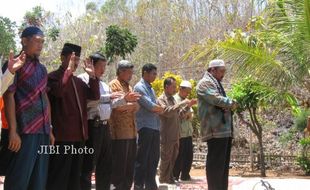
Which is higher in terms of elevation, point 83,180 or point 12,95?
point 12,95

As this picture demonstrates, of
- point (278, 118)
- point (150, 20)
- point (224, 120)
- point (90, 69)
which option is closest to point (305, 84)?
point (224, 120)

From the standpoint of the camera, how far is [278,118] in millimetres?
15359

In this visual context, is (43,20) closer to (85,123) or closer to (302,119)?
(302,119)

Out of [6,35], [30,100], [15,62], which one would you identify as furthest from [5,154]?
[6,35]

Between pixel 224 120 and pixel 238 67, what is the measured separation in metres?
2.92

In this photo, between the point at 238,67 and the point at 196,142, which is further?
the point at 196,142

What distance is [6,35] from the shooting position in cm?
1958

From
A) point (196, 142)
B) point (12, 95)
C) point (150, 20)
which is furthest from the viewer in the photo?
point (150, 20)

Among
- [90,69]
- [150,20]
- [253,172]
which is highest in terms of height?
[150,20]

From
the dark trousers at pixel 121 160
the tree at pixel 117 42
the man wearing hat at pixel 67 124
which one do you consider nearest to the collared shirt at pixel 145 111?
the dark trousers at pixel 121 160

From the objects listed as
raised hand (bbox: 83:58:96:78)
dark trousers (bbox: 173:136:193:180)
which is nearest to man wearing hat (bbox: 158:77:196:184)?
dark trousers (bbox: 173:136:193:180)

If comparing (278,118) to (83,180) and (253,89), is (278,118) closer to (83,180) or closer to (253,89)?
(253,89)

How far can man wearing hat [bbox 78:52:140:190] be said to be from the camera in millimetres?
5094

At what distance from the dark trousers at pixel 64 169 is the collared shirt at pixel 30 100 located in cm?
44
